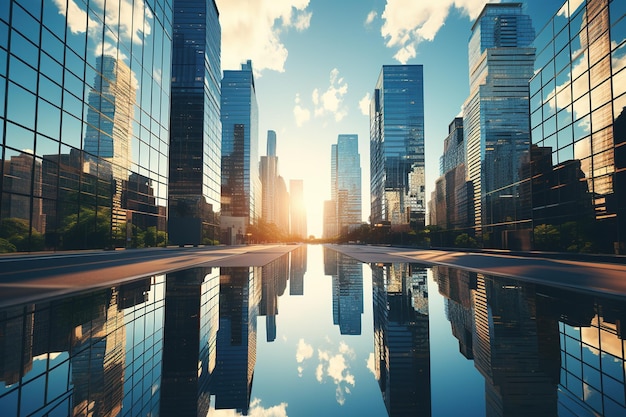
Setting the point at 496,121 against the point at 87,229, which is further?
the point at 496,121

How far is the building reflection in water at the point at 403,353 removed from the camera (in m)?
3.25

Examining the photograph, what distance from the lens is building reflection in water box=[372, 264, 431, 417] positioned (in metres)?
3.25

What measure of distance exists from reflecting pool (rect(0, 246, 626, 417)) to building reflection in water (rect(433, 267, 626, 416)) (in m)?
0.02

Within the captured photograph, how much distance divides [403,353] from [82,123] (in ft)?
108

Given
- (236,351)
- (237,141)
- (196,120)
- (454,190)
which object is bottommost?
(236,351)

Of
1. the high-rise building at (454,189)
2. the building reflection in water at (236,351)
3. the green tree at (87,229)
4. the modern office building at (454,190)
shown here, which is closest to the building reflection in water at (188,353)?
the building reflection in water at (236,351)

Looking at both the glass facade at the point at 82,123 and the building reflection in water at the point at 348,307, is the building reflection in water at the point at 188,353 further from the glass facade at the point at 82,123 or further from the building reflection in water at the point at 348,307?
the glass facade at the point at 82,123

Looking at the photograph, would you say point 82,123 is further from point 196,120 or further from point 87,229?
point 196,120

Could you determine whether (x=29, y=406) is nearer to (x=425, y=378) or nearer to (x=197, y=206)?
(x=425, y=378)

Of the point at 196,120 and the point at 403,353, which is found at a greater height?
the point at 196,120

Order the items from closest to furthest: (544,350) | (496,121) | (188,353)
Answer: (188,353) < (544,350) < (496,121)

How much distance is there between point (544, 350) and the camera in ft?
15.1

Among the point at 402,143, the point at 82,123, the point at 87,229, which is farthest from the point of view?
the point at 402,143

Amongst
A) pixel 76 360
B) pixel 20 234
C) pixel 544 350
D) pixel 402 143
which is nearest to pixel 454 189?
pixel 402 143
